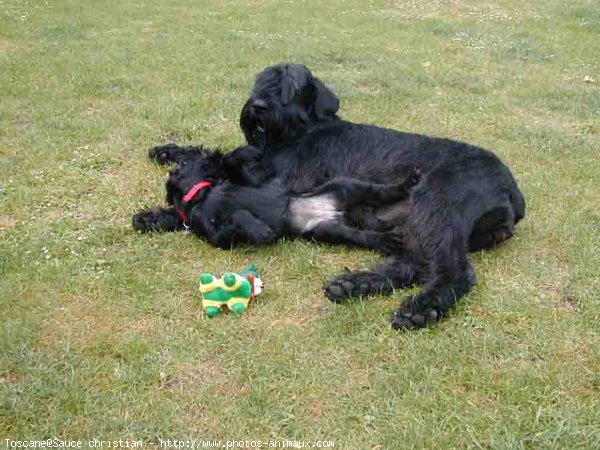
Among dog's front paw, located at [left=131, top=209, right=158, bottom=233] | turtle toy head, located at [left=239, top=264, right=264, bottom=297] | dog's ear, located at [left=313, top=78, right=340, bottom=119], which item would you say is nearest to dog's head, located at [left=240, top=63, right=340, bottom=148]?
dog's ear, located at [left=313, top=78, right=340, bottom=119]

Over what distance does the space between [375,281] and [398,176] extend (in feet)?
3.31

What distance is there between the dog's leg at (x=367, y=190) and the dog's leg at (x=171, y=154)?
144 centimetres

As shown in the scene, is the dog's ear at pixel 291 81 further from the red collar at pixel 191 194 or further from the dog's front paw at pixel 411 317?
the dog's front paw at pixel 411 317

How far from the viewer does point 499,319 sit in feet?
11.4

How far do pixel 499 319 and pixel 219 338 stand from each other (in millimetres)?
1541

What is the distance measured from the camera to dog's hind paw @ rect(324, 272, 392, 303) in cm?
364

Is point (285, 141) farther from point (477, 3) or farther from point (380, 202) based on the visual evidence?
point (477, 3)

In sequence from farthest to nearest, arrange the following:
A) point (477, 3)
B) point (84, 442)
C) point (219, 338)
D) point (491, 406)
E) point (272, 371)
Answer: point (477, 3) < point (219, 338) < point (272, 371) < point (491, 406) < point (84, 442)

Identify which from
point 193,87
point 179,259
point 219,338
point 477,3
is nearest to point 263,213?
point 179,259

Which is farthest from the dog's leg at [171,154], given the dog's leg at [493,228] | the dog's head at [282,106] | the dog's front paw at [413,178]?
the dog's leg at [493,228]

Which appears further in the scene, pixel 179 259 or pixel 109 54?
pixel 109 54

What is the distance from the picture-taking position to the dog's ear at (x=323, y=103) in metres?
5.10

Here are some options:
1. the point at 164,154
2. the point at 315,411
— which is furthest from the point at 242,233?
the point at 164,154

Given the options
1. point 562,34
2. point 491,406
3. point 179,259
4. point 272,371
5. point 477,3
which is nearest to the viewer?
Answer: point 491,406
